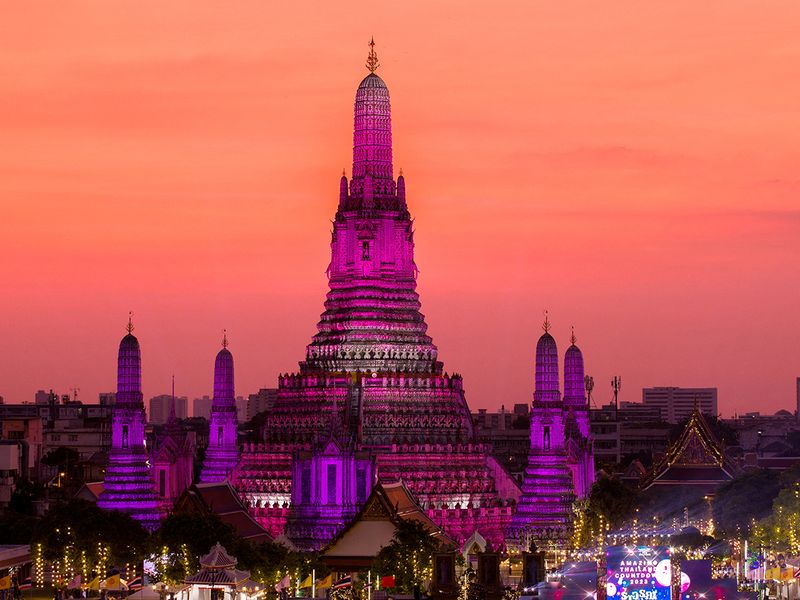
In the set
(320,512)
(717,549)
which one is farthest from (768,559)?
(320,512)

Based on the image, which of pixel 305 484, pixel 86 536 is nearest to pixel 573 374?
pixel 305 484

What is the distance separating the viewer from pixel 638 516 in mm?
159875

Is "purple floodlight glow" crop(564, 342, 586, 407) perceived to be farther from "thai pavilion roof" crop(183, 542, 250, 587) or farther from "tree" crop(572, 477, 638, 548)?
"thai pavilion roof" crop(183, 542, 250, 587)

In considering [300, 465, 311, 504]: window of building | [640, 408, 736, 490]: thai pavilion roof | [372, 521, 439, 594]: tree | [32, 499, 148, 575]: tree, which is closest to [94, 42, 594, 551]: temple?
[300, 465, 311, 504]: window of building

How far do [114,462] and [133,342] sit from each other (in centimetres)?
688

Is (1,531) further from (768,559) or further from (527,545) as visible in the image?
(768,559)

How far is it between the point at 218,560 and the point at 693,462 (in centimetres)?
8129

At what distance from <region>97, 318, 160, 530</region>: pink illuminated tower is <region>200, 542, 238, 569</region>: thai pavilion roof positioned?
99.8 ft

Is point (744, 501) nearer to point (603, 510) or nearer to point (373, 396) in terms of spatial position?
Answer: point (603, 510)

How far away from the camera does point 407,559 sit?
389ft

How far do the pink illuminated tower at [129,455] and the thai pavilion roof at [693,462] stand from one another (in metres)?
51.8

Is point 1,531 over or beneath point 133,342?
beneath

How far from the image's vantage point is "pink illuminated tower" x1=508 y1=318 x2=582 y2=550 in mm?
142750

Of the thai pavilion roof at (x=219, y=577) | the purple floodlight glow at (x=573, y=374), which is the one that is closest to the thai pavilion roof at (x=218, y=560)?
the thai pavilion roof at (x=219, y=577)
